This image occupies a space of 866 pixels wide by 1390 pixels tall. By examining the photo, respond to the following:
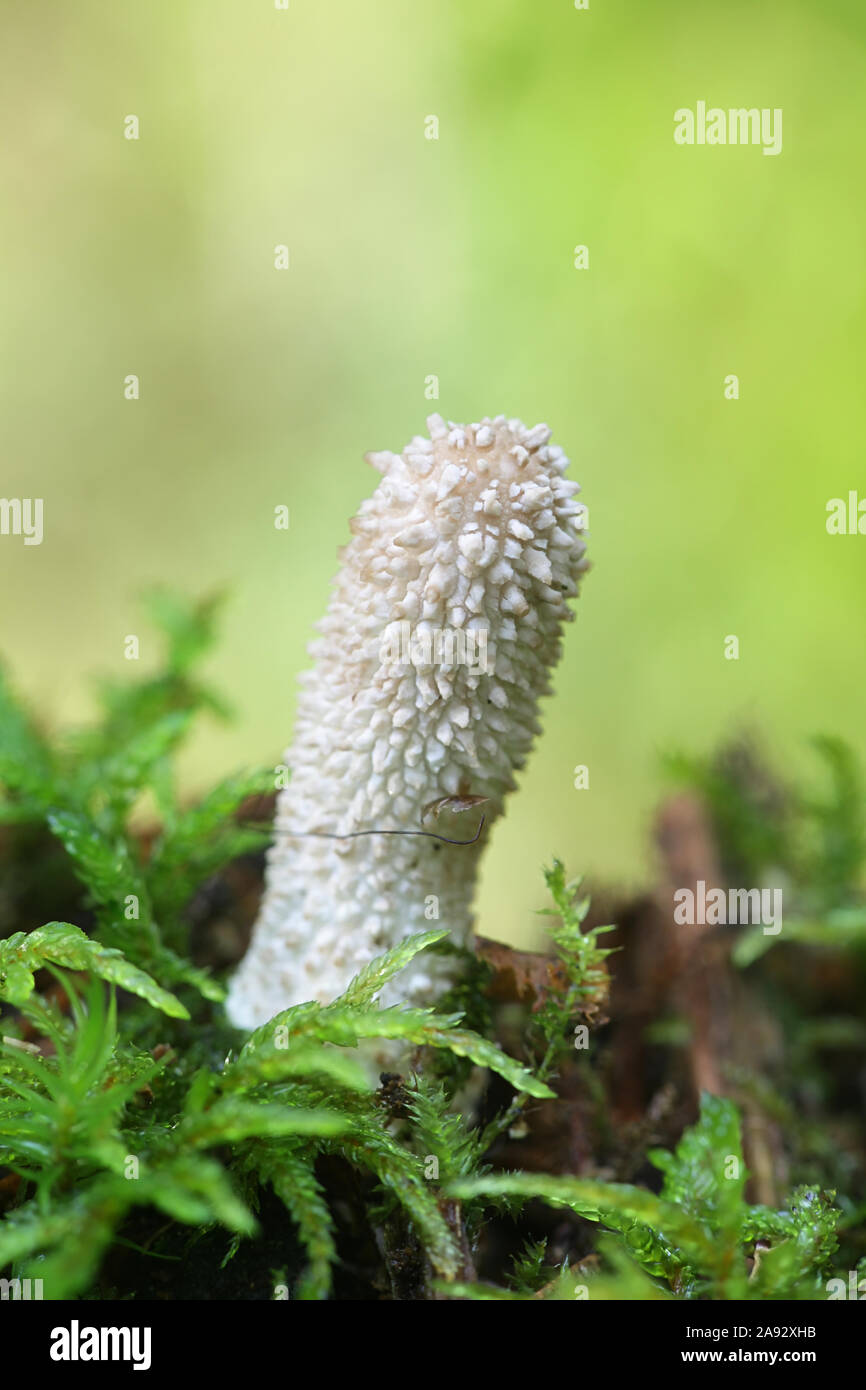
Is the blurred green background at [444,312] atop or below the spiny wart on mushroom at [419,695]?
atop

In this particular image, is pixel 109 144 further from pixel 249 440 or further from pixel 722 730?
pixel 722 730

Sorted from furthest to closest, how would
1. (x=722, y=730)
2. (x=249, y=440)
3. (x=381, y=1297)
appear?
(x=249, y=440) < (x=722, y=730) < (x=381, y=1297)

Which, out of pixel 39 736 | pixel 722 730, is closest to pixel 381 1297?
pixel 39 736

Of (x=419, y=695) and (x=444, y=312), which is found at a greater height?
(x=444, y=312)

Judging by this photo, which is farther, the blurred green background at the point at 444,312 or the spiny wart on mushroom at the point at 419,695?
the blurred green background at the point at 444,312

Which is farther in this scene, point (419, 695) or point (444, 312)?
point (444, 312)
